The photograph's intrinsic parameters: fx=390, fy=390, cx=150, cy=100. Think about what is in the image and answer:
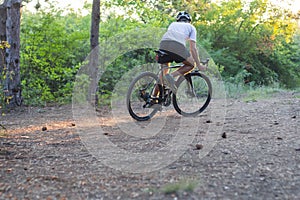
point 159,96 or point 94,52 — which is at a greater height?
point 94,52

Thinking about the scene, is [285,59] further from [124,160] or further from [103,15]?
[124,160]

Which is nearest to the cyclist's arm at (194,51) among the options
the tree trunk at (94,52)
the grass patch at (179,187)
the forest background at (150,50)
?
the tree trunk at (94,52)

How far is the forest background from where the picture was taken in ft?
32.8

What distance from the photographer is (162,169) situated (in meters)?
3.29

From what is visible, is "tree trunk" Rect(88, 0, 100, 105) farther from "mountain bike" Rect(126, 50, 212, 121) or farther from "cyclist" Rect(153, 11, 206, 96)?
"cyclist" Rect(153, 11, 206, 96)

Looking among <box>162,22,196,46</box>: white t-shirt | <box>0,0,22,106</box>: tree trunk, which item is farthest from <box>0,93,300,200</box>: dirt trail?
<box>0,0,22,106</box>: tree trunk

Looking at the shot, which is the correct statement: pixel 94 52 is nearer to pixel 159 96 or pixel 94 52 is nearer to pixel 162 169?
pixel 159 96

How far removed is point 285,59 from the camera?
17.3 meters

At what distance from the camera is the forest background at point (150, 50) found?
1000 centimetres

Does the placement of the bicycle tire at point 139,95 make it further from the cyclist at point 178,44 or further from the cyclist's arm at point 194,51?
the cyclist's arm at point 194,51

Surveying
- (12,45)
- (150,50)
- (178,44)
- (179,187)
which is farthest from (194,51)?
(150,50)

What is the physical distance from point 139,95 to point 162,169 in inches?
112

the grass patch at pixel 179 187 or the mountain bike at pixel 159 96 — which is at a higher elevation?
the mountain bike at pixel 159 96

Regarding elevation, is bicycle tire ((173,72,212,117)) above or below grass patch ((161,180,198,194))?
above
